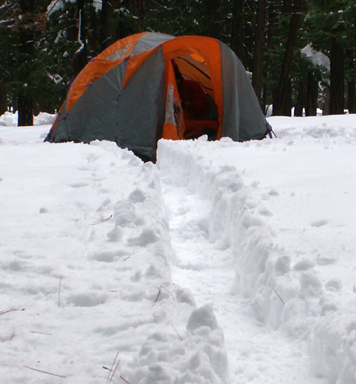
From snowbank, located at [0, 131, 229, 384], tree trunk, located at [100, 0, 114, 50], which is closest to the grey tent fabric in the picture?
snowbank, located at [0, 131, 229, 384]

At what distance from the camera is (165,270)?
199 cm

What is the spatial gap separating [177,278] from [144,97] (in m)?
4.90

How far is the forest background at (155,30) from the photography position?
11391mm

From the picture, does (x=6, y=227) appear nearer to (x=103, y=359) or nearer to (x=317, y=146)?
(x=103, y=359)

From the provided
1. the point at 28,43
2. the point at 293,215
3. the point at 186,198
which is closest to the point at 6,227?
the point at 293,215

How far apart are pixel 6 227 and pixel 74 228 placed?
0.37 m

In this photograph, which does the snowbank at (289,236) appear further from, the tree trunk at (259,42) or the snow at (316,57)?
the snow at (316,57)

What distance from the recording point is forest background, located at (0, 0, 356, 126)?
37.4 ft

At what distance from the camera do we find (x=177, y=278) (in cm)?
266

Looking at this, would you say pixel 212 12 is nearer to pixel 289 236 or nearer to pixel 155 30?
pixel 155 30

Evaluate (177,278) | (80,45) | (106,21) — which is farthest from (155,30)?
(177,278)

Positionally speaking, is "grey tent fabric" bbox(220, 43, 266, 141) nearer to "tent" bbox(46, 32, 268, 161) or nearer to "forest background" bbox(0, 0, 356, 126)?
"tent" bbox(46, 32, 268, 161)

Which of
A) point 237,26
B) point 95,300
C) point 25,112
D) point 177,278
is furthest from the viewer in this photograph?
point 237,26

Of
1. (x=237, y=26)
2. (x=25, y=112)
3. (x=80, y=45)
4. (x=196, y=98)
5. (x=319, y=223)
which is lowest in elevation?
(x=319, y=223)
